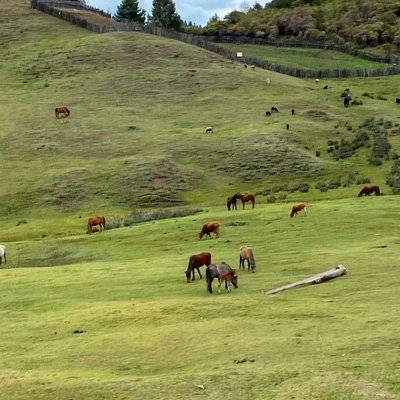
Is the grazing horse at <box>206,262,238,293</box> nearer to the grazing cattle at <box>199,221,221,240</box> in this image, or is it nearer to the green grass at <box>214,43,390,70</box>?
the grazing cattle at <box>199,221,221,240</box>

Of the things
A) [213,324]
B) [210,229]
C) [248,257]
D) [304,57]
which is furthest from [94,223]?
[304,57]

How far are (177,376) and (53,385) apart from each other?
2.69 meters

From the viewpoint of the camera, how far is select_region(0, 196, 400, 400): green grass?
16.2 meters

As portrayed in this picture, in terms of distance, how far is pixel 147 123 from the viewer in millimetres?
A: 76625

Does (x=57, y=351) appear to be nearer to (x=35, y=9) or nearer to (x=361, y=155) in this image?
(x=361, y=155)

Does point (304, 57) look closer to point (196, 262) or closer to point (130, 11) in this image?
point (130, 11)

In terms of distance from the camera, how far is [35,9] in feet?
395

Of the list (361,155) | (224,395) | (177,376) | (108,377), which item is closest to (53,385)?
(108,377)

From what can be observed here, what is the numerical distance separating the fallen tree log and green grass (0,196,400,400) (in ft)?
1.46

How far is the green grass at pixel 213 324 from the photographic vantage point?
53.3 feet

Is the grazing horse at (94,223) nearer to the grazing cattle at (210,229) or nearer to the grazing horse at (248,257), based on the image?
the grazing cattle at (210,229)

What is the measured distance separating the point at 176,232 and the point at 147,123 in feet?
121

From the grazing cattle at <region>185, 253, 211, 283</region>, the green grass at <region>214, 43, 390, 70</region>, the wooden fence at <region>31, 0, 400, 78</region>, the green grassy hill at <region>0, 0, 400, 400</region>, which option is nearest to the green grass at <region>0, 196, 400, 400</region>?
the green grassy hill at <region>0, 0, 400, 400</region>

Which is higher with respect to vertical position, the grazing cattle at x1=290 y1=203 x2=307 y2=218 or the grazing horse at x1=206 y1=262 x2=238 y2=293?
the grazing cattle at x1=290 y1=203 x2=307 y2=218
